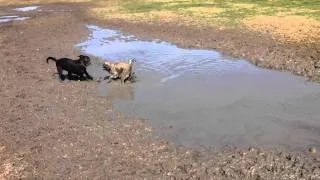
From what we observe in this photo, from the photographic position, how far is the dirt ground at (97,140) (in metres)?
8.10

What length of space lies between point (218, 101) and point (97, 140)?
3.45 m

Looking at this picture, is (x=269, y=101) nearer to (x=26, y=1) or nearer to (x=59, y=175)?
(x=59, y=175)

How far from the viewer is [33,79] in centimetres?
1472

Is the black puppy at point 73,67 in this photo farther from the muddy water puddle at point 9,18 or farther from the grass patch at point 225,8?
the muddy water puddle at point 9,18

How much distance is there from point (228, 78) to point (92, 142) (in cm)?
547

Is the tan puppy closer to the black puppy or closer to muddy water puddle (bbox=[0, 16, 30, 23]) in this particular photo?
the black puppy

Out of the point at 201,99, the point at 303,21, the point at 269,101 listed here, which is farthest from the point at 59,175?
Answer: the point at 303,21

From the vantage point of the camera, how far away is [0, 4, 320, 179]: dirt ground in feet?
26.6

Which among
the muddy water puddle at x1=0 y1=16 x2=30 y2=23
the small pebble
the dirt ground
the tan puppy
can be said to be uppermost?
the tan puppy

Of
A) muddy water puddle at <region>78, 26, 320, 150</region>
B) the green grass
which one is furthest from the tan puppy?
the green grass

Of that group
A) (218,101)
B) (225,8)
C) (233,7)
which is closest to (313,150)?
(218,101)

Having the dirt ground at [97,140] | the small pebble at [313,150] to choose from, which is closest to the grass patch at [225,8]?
the dirt ground at [97,140]

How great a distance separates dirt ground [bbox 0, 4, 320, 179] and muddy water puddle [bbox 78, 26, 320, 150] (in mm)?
511

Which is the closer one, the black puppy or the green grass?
the black puppy
